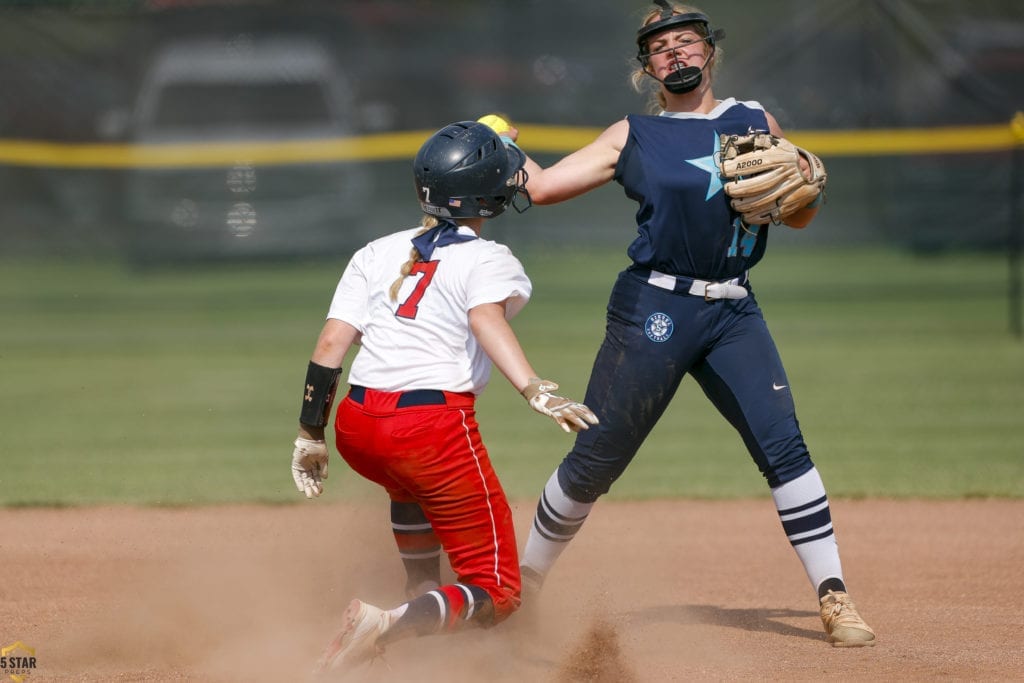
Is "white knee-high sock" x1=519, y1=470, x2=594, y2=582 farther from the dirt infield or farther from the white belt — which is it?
the white belt

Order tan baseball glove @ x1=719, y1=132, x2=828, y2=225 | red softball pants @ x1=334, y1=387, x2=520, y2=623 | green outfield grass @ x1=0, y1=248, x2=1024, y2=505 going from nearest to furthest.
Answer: red softball pants @ x1=334, y1=387, x2=520, y2=623, tan baseball glove @ x1=719, y1=132, x2=828, y2=225, green outfield grass @ x1=0, y1=248, x2=1024, y2=505

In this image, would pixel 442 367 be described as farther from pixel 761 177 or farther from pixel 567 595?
pixel 567 595

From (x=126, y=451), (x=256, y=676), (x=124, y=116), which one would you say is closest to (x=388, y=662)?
(x=256, y=676)

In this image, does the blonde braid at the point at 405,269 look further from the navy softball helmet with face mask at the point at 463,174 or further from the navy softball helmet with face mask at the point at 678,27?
the navy softball helmet with face mask at the point at 678,27

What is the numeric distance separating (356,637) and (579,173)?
1.78 m

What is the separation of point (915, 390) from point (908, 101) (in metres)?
4.21

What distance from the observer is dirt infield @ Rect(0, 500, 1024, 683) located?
4.07m

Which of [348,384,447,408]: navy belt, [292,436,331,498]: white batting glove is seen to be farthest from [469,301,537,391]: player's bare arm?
[292,436,331,498]: white batting glove

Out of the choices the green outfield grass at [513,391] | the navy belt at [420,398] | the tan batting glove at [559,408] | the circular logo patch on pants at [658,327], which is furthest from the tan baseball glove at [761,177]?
the green outfield grass at [513,391]

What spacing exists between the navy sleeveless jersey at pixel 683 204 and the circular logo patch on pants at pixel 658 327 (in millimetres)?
164

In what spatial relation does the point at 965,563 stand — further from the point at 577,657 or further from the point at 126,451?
the point at 126,451

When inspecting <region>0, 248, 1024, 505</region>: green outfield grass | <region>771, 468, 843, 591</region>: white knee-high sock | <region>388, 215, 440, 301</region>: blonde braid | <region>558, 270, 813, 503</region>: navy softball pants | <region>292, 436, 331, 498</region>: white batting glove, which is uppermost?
<region>388, 215, 440, 301</region>: blonde braid

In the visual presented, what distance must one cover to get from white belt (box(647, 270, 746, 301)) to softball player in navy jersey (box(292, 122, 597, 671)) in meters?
0.67

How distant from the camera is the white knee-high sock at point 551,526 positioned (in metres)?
4.47
